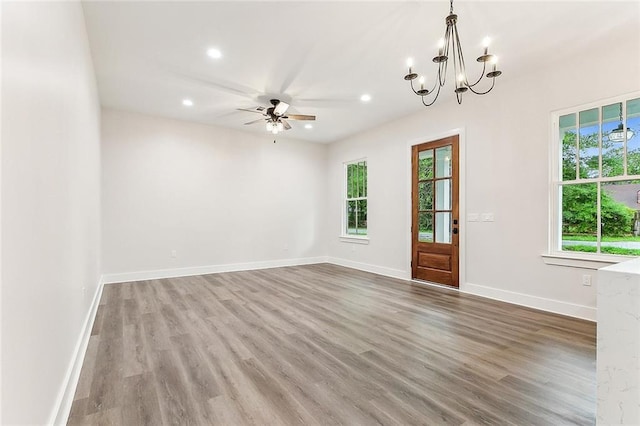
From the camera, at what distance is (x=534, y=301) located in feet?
12.5

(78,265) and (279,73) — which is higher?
(279,73)

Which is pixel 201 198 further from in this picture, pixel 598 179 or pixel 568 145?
pixel 598 179

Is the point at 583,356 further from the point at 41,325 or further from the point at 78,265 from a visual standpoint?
the point at 78,265

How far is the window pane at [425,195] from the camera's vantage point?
5.13 metres

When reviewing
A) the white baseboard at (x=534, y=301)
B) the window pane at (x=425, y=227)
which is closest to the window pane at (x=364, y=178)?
the window pane at (x=425, y=227)

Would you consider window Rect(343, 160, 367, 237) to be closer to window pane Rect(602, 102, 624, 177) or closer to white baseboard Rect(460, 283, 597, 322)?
white baseboard Rect(460, 283, 597, 322)

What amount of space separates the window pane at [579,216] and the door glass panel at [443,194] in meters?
1.47

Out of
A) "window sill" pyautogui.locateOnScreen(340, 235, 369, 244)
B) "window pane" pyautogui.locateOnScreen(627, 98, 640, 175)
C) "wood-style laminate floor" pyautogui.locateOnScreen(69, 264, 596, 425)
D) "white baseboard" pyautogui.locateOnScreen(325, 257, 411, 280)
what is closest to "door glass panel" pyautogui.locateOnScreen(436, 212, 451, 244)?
"white baseboard" pyautogui.locateOnScreen(325, 257, 411, 280)

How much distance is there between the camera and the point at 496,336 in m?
2.90

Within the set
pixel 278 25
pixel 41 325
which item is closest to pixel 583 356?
pixel 41 325

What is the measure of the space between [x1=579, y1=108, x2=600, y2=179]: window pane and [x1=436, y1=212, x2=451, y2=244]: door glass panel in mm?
1755

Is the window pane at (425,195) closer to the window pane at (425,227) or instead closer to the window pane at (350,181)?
the window pane at (425,227)

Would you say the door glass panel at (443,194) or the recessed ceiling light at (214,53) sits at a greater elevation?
the recessed ceiling light at (214,53)

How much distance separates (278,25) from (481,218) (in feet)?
11.9
